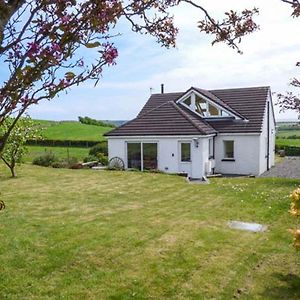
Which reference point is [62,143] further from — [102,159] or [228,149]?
[228,149]

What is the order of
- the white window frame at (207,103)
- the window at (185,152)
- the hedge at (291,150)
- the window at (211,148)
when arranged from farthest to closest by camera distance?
the hedge at (291,150), the white window frame at (207,103), the window at (211,148), the window at (185,152)

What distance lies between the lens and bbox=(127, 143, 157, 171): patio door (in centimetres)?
2550

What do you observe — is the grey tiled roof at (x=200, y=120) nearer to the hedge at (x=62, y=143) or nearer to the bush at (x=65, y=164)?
the bush at (x=65, y=164)

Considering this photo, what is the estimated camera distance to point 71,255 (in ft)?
24.7

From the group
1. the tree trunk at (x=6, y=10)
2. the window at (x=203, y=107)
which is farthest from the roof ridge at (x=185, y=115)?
the tree trunk at (x=6, y=10)

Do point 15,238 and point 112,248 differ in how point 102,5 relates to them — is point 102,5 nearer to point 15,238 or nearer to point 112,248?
point 112,248

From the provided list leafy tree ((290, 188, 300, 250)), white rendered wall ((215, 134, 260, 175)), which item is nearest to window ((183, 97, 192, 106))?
white rendered wall ((215, 134, 260, 175))

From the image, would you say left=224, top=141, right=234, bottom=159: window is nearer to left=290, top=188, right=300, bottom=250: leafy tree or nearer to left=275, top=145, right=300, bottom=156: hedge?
left=275, top=145, right=300, bottom=156: hedge

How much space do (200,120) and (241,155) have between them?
378 centimetres

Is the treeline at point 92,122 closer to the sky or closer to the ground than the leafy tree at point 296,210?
closer to the sky

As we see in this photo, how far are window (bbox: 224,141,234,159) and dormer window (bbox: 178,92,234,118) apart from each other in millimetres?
2078

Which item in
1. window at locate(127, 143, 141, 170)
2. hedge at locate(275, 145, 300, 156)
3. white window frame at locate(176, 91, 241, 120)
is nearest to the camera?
window at locate(127, 143, 141, 170)

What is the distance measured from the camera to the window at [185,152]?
2459cm

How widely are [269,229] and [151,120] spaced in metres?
17.6
